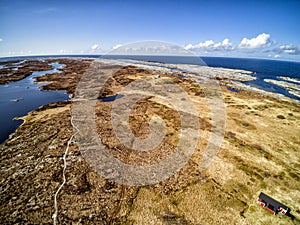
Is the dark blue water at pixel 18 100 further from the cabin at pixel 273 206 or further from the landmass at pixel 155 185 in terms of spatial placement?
the cabin at pixel 273 206

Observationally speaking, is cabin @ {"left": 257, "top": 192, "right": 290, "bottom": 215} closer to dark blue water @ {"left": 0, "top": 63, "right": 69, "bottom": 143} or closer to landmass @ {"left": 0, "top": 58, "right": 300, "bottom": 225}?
landmass @ {"left": 0, "top": 58, "right": 300, "bottom": 225}

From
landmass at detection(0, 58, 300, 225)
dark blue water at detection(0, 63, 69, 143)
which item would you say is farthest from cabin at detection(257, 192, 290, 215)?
dark blue water at detection(0, 63, 69, 143)

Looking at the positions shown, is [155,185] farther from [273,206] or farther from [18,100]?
[18,100]

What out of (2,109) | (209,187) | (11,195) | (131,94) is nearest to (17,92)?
(2,109)

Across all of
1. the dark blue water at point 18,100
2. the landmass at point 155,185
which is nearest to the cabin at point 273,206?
the landmass at point 155,185

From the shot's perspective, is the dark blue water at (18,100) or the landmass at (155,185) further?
the dark blue water at (18,100)

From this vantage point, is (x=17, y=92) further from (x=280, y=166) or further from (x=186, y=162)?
(x=280, y=166)

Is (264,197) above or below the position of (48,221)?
above
